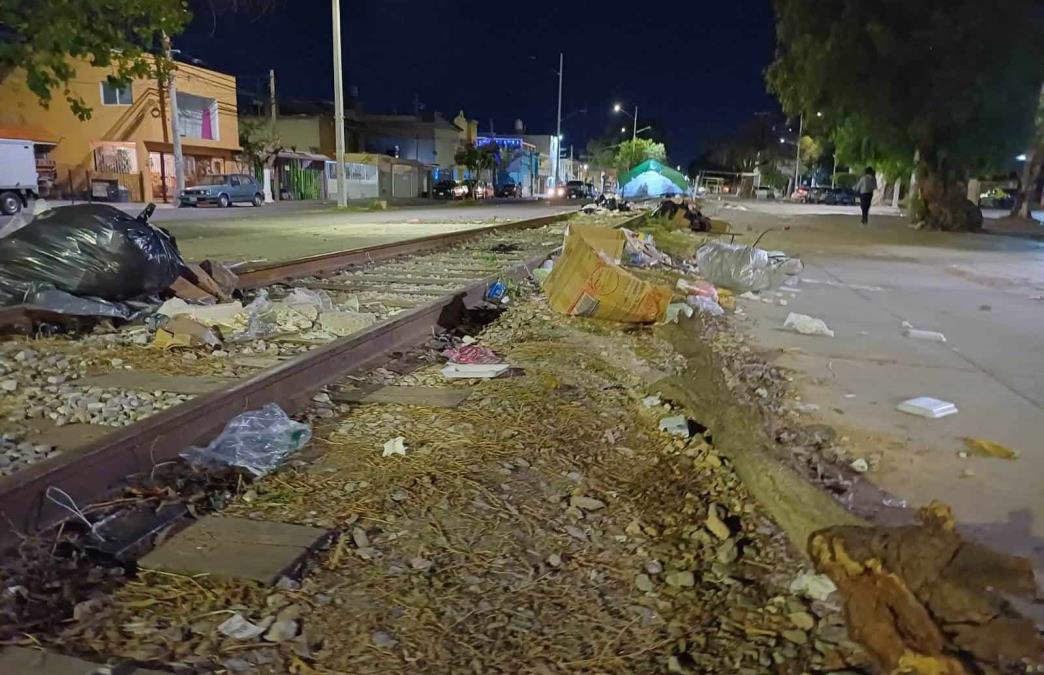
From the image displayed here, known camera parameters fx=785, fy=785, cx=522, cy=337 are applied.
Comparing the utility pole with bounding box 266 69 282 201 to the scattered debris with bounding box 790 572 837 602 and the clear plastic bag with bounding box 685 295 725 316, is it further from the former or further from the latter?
the scattered debris with bounding box 790 572 837 602

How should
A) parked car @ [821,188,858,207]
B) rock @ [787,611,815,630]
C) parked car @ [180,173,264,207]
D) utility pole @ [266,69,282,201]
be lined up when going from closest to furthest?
rock @ [787,611,815,630], parked car @ [180,173,264,207], utility pole @ [266,69,282,201], parked car @ [821,188,858,207]

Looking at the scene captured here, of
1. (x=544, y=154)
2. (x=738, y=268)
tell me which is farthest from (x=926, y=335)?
(x=544, y=154)

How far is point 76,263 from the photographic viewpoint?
6.39m

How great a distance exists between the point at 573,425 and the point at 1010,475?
2.14 meters

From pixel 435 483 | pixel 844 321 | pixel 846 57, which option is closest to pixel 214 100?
pixel 846 57

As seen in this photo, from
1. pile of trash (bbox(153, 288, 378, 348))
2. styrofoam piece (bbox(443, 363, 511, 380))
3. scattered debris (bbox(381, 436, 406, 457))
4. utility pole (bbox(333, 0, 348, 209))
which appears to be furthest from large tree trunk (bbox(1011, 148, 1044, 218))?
scattered debris (bbox(381, 436, 406, 457))

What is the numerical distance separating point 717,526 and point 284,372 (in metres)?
2.61

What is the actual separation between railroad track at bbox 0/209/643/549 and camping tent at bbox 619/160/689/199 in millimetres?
40340

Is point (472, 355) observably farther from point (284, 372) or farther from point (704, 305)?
point (704, 305)

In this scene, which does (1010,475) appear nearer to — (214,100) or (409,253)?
(409,253)

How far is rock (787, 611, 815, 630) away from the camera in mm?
2447

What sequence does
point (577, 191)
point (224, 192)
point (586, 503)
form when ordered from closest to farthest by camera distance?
point (586, 503)
point (224, 192)
point (577, 191)

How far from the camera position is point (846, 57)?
2223 centimetres

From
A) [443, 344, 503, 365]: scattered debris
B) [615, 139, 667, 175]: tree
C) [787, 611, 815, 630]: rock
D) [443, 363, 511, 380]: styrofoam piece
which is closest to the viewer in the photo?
[787, 611, 815, 630]: rock
